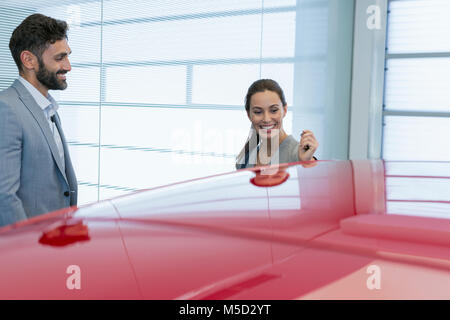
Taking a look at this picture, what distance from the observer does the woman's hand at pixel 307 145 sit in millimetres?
1528

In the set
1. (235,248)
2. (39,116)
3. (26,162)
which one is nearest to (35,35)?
(39,116)

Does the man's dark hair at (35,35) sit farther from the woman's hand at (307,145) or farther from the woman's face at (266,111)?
the woman's hand at (307,145)

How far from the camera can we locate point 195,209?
23.6 inches

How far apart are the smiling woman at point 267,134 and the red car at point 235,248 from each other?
43.7 inches

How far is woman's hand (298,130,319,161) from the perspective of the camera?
1528 mm

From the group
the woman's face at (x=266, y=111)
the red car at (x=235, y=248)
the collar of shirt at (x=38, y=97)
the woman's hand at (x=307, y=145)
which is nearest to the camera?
the red car at (x=235, y=248)

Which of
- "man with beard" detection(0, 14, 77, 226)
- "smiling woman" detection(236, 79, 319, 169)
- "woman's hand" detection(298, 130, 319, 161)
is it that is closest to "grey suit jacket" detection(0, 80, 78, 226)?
"man with beard" detection(0, 14, 77, 226)

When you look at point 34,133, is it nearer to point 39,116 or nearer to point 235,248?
point 39,116

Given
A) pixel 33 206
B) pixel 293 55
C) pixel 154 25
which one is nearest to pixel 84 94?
pixel 154 25

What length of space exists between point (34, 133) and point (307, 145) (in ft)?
3.73

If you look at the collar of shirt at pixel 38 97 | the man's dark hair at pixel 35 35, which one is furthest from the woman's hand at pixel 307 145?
the man's dark hair at pixel 35 35

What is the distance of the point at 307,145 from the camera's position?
156cm

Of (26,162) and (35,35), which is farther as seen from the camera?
(35,35)

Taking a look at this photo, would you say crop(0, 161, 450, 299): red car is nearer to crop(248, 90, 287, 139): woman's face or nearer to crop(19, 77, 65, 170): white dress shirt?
crop(248, 90, 287, 139): woman's face
